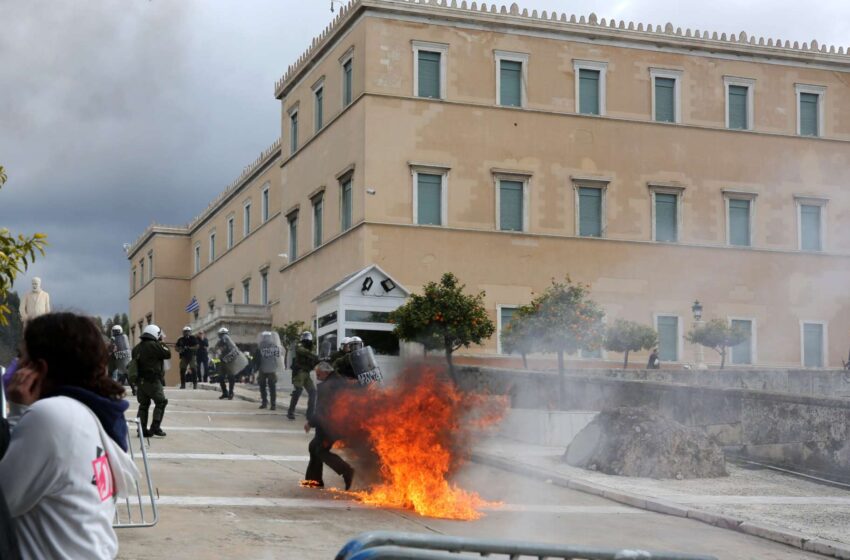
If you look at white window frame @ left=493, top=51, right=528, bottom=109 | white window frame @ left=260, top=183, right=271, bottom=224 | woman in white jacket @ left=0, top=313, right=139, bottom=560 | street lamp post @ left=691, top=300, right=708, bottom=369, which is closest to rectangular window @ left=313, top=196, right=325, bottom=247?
white window frame @ left=493, top=51, right=528, bottom=109

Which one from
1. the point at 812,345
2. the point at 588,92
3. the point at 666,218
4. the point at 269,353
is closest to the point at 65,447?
the point at 269,353

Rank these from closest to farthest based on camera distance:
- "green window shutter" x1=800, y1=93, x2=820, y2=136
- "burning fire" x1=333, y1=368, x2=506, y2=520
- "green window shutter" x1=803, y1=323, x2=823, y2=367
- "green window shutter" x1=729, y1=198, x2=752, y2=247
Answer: "burning fire" x1=333, y1=368, x2=506, y2=520, "green window shutter" x1=803, y1=323, x2=823, y2=367, "green window shutter" x1=729, y1=198, x2=752, y2=247, "green window shutter" x1=800, y1=93, x2=820, y2=136

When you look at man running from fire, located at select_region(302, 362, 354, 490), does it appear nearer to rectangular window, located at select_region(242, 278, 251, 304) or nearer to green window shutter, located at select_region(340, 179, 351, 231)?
green window shutter, located at select_region(340, 179, 351, 231)

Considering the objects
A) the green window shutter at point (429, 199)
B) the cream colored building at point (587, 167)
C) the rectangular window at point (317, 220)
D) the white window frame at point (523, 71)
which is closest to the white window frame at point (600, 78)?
the cream colored building at point (587, 167)

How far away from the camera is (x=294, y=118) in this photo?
1836 inches

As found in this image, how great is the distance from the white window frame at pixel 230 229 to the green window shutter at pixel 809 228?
2851 cm

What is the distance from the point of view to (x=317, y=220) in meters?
43.2

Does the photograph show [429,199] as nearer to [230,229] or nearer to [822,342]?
[822,342]

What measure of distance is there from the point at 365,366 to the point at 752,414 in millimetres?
6378

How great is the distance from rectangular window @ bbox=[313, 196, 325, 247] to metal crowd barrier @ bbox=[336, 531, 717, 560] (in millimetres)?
38086

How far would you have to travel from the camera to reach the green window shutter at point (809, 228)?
138ft

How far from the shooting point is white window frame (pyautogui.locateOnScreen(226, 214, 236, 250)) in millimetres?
60500

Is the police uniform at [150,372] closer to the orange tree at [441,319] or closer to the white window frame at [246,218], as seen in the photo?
the orange tree at [441,319]

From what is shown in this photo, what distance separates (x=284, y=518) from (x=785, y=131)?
1342 inches
